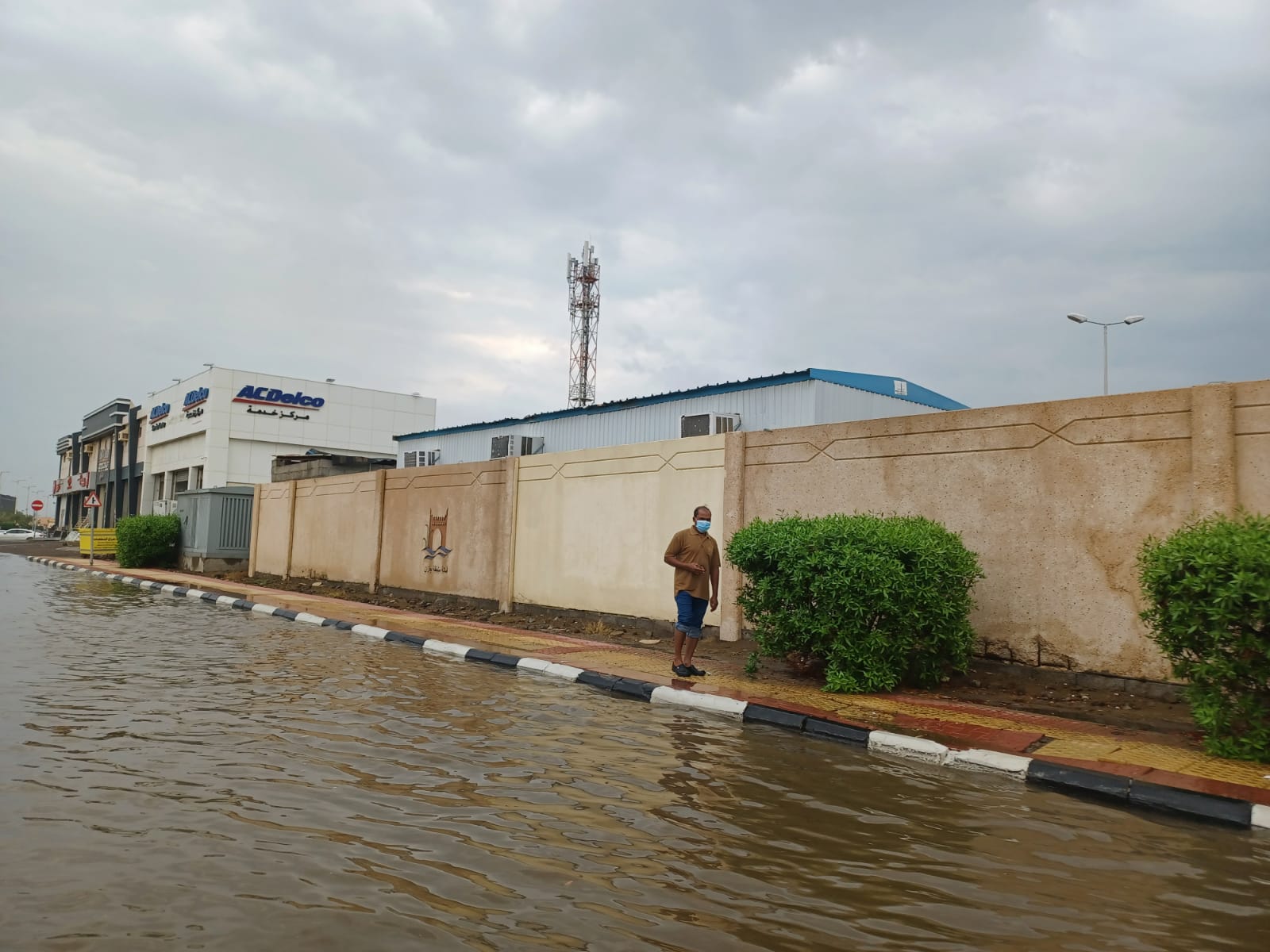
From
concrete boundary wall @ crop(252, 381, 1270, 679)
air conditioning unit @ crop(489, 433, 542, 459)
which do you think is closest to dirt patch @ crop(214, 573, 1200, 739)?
concrete boundary wall @ crop(252, 381, 1270, 679)

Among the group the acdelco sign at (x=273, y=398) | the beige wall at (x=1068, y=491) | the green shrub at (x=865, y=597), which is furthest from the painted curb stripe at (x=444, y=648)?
the acdelco sign at (x=273, y=398)

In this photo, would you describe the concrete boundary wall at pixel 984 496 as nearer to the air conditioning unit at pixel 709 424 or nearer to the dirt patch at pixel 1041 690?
the dirt patch at pixel 1041 690

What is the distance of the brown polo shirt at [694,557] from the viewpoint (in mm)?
9359

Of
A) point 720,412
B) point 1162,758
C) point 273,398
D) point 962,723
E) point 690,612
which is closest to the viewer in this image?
point 1162,758

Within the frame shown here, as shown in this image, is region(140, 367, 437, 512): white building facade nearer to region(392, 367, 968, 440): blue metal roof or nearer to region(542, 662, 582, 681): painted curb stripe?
region(392, 367, 968, 440): blue metal roof

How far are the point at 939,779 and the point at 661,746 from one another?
1869 millimetres

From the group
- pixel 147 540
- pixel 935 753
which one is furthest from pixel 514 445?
pixel 935 753

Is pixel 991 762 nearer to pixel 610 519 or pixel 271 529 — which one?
pixel 610 519

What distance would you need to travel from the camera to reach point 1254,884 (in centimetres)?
401

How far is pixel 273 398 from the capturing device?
49500mm

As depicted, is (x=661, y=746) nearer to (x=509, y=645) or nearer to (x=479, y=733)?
(x=479, y=733)

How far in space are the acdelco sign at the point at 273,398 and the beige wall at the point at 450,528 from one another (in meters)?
32.5

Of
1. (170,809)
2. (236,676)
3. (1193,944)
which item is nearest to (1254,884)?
(1193,944)

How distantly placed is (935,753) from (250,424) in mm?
48378
